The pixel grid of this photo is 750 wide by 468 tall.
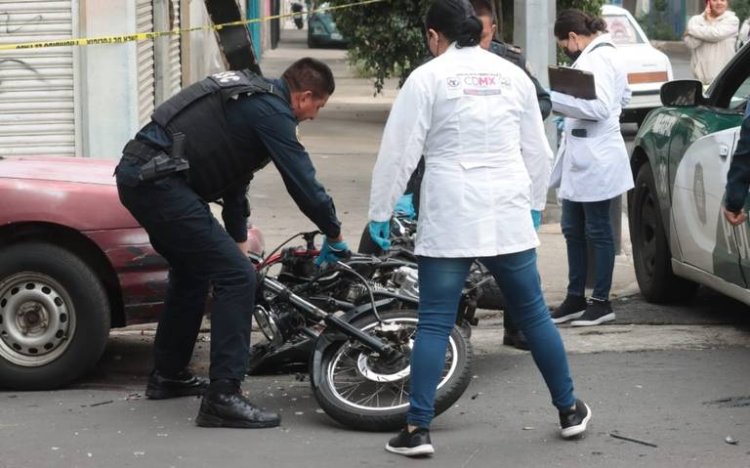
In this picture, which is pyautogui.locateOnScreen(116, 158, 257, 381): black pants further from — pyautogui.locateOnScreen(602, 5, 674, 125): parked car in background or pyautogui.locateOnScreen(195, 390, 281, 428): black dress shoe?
pyautogui.locateOnScreen(602, 5, 674, 125): parked car in background

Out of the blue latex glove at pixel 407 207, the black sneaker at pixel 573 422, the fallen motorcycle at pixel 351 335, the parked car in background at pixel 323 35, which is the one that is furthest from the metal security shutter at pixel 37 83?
the parked car in background at pixel 323 35

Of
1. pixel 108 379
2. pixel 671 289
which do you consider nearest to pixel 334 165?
pixel 671 289

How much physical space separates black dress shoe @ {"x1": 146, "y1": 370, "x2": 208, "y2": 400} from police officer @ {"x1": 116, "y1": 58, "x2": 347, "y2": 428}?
0.52 metres

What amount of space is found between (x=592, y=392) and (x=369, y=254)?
54.7 inches

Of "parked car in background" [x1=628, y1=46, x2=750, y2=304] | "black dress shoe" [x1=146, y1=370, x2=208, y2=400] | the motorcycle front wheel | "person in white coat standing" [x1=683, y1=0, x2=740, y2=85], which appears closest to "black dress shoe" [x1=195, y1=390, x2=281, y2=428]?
the motorcycle front wheel

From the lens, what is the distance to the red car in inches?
264

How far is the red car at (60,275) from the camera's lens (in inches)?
264

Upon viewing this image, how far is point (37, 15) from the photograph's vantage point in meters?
11.6

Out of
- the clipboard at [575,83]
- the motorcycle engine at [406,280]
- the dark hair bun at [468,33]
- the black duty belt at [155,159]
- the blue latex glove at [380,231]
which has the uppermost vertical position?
the dark hair bun at [468,33]

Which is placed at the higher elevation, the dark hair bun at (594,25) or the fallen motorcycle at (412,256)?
the dark hair bun at (594,25)

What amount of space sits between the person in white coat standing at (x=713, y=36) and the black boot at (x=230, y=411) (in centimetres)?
1174

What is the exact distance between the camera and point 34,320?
6.75 metres

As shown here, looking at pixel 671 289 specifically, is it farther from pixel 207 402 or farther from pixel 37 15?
pixel 37 15

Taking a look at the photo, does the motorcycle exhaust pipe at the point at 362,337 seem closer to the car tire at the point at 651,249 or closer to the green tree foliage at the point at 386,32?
the car tire at the point at 651,249
